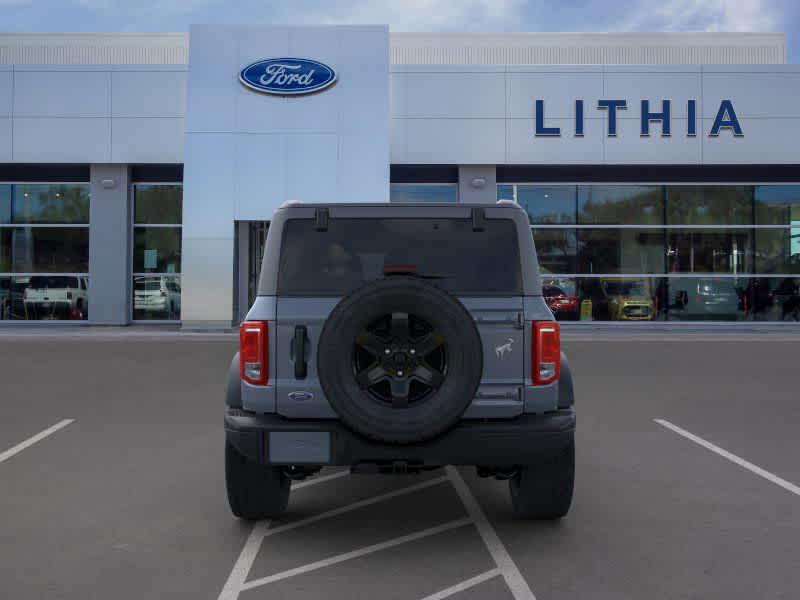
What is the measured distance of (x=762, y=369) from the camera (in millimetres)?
15156

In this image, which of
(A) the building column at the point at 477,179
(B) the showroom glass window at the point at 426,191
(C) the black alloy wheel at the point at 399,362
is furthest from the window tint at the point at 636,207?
(C) the black alloy wheel at the point at 399,362

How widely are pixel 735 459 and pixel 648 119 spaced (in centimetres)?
1934

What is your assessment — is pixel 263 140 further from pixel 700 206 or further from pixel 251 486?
pixel 251 486

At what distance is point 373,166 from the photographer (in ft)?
78.2

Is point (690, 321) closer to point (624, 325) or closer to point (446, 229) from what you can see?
point (624, 325)

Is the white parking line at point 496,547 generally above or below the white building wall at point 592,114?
below

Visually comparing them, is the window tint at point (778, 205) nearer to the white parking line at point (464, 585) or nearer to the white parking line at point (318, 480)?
the white parking line at point (318, 480)

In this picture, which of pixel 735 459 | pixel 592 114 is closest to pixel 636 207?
pixel 592 114

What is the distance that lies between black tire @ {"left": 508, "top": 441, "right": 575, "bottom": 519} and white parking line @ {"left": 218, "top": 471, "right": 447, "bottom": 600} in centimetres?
117

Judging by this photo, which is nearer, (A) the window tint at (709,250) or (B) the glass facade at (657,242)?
(B) the glass facade at (657,242)

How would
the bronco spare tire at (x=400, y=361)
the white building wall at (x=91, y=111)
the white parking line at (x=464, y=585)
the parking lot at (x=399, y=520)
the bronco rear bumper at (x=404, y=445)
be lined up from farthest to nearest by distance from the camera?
the white building wall at (x=91, y=111)
the bronco rear bumper at (x=404, y=445)
the bronco spare tire at (x=400, y=361)
the parking lot at (x=399, y=520)
the white parking line at (x=464, y=585)

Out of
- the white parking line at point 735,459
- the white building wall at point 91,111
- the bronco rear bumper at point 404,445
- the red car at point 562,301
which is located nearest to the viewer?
the bronco rear bumper at point 404,445

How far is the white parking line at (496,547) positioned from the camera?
4.15m

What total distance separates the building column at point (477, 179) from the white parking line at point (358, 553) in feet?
68.9
